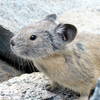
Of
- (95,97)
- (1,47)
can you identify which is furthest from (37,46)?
(1,47)

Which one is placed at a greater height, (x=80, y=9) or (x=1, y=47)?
(x=80, y=9)

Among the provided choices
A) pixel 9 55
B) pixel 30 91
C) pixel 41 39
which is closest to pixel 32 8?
pixel 9 55

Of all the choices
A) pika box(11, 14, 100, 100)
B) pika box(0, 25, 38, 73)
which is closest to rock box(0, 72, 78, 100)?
pika box(11, 14, 100, 100)

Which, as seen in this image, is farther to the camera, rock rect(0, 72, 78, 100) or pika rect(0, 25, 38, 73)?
pika rect(0, 25, 38, 73)

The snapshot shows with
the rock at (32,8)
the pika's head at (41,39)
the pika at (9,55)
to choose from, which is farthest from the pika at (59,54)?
the rock at (32,8)

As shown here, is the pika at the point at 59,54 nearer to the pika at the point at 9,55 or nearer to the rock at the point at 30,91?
the rock at the point at 30,91

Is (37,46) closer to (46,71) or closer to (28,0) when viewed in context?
(46,71)

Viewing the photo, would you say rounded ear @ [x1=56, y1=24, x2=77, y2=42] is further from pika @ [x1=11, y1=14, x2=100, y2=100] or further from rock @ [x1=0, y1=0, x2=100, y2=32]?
rock @ [x1=0, y1=0, x2=100, y2=32]

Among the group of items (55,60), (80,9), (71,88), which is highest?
(80,9)
